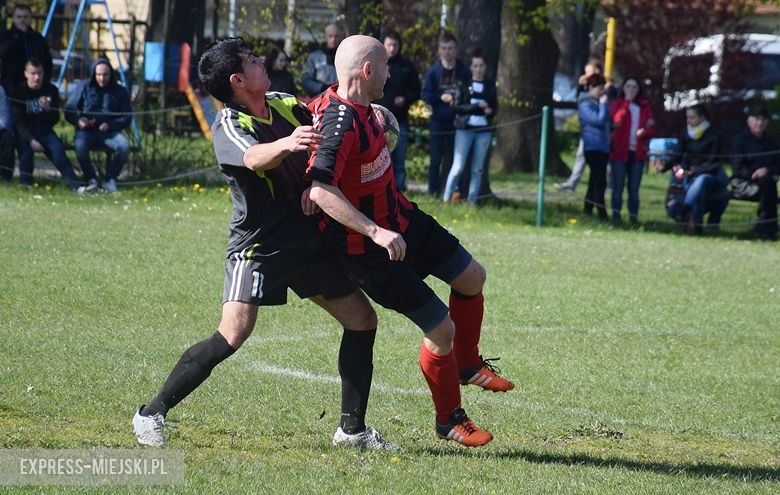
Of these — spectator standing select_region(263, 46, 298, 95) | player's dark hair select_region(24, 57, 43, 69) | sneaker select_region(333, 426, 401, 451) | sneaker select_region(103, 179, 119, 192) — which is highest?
spectator standing select_region(263, 46, 298, 95)

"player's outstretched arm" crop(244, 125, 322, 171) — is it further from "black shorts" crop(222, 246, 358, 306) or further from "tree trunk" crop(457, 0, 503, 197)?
"tree trunk" crop(457, 0, 503, 197)

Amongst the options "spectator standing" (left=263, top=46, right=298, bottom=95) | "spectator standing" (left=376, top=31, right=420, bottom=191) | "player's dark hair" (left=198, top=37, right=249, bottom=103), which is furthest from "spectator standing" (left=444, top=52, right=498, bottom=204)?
"player's dark hair" (left=198, top=37, right=249, bottom=103)

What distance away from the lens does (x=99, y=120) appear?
16359mm

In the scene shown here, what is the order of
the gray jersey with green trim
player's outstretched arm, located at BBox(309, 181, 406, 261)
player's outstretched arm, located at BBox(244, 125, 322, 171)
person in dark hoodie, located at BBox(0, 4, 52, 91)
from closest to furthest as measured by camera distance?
player's outstretched arm, located at BBox(244, 125, 322, 171), player's outstretched arm, located at BBox(309, 181, 406, 261), the gray jersey with green trim, person in dark hoodie, located at BBox(0, 4, 52, 91)

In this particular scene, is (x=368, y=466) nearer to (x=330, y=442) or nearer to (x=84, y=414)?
(x=330, y=442)

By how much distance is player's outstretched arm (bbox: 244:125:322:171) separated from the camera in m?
5.08

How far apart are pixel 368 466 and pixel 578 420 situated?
1793mm

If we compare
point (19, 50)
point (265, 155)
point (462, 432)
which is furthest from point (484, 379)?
point (19, 50)

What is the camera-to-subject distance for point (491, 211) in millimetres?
16594

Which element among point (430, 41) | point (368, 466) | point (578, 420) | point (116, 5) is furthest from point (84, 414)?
point (116, 5)

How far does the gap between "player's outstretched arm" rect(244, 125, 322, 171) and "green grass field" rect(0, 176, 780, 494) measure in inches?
51.3

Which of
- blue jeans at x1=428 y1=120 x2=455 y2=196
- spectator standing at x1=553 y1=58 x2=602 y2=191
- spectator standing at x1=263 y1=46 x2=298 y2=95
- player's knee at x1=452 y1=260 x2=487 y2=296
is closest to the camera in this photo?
player's knee at x1=452 y1=260 x2=487 y2=296

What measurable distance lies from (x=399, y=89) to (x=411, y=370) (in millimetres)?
8952

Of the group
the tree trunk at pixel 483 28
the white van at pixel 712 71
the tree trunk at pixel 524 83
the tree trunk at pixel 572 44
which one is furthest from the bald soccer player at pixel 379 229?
the tree trunk at pixel 572 44
